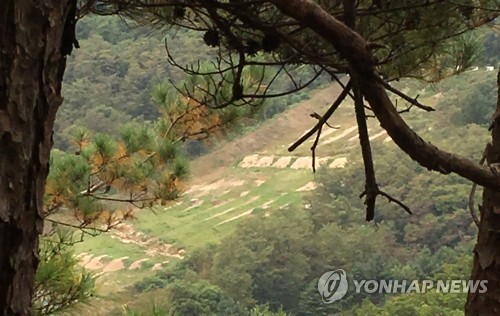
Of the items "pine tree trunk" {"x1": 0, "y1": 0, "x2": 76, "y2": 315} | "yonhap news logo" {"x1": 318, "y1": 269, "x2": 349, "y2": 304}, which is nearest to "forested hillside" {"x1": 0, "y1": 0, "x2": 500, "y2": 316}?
"pine tree trunk" {"x1": 0, "y1": 0, "x2": 76, "y2": 315}

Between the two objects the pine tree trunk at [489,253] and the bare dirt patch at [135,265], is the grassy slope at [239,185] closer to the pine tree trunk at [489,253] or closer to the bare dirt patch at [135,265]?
the bare dirt patch at [135,265]

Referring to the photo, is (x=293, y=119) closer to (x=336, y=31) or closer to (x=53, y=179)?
(x=53, y=179)

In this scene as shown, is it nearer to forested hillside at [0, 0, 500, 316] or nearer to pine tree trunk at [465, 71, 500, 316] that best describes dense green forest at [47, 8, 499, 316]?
forested hillside at [0, 0, 500, 316]

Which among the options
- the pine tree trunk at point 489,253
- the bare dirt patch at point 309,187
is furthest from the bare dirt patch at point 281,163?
the pine tree trunk at point 489,253

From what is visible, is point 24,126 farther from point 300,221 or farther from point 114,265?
point 300,221

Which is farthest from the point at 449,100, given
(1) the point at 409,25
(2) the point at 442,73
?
(1) the point at 409,25
